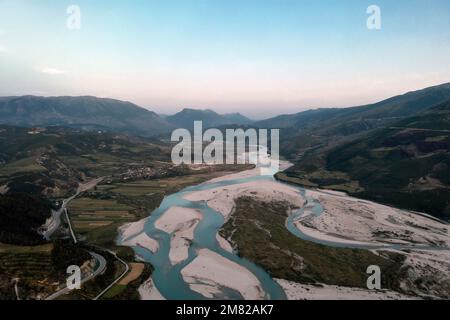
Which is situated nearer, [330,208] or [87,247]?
[87,247]

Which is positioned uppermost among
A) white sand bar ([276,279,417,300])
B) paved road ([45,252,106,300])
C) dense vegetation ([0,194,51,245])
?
dense vegetation ([0,194,51,245])

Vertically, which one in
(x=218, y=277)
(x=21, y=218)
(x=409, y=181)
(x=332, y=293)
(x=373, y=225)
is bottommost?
(x=373, y=225)

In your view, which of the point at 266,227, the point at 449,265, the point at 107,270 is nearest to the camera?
the point at 107,270

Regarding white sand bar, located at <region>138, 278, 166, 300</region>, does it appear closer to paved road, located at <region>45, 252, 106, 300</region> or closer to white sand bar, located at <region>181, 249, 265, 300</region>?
white sand bar, located at <region>181, 249, 265, 300</region>

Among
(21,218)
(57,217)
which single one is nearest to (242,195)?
(57,217)

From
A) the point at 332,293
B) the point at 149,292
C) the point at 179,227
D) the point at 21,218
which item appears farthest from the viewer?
the point at 179,227

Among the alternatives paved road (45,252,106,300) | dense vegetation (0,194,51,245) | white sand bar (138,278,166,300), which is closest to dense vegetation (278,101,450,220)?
white sand bar (138,278,166,300)

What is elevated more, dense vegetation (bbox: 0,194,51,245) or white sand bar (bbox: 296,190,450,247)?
Result: dense vegetation (bbox: 0,194,51,245)

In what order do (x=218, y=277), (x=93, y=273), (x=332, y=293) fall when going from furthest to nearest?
(x=218, y=277) → (x=93, y=273) → (x=332, y=293)

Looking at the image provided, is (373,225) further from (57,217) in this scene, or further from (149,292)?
(57,217)
